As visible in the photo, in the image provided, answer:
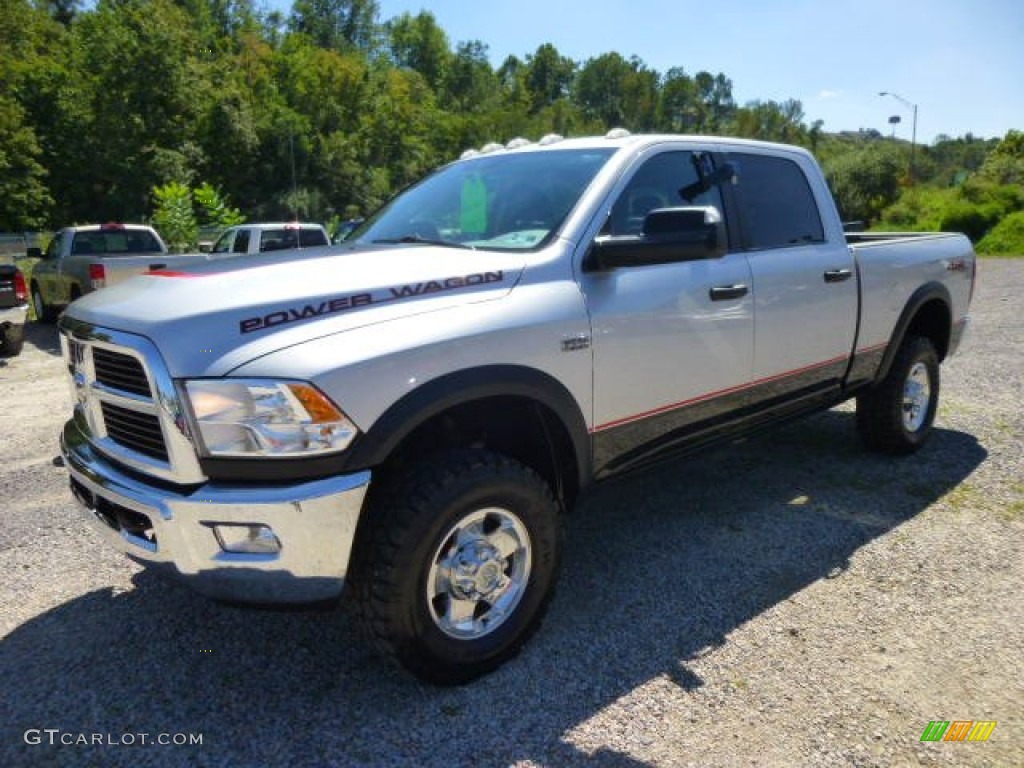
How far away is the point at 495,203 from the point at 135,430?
1763mm

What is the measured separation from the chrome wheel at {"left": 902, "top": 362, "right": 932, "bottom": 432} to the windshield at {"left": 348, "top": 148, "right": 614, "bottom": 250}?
2.99m

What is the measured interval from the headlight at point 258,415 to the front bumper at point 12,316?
8.82 meters

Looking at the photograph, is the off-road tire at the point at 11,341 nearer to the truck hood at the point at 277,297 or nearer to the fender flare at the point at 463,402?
the truck hood at the point at 277,297

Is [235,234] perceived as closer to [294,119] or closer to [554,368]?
[554,368]

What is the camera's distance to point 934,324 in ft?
17.6

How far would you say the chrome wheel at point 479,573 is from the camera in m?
2.65

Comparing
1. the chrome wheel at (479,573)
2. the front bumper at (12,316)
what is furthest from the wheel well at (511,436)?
the front bumper at (12,316)

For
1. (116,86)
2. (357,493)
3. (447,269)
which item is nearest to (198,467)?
(357,493)

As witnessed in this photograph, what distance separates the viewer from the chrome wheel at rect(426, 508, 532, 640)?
8.70 feet

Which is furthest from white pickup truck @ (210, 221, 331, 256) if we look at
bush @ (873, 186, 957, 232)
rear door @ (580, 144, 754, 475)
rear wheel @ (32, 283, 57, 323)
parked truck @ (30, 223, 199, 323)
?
bush @ (873, 186, 957, 232)

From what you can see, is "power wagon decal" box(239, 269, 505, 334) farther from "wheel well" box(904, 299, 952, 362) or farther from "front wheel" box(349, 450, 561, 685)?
"wheel well" box(904, 299, 952, 362)

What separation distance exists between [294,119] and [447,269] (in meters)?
53.6

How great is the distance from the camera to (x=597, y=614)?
324 centimetres

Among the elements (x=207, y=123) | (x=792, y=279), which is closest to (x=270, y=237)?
(x=792, y=279)
